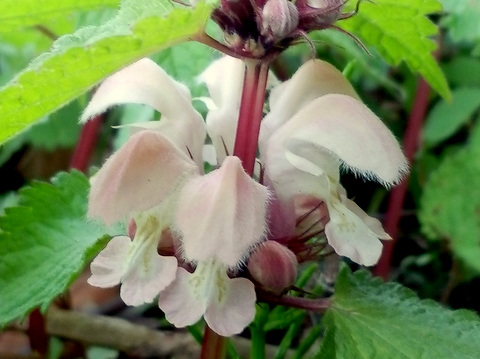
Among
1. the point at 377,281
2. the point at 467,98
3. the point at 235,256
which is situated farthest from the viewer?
the point at 467,98

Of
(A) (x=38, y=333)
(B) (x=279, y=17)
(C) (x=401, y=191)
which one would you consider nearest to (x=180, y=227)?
(B) (x=279, y=17)

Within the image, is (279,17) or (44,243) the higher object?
(279,17)

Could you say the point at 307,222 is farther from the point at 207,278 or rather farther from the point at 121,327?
the point at 121,327

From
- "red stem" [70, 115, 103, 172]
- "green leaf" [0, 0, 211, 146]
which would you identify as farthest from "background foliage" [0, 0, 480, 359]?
"red stem" [70, 115, 103, 172]

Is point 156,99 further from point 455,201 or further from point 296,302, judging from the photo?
point 455,201

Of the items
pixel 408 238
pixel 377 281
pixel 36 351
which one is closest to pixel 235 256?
pixel 377 281
